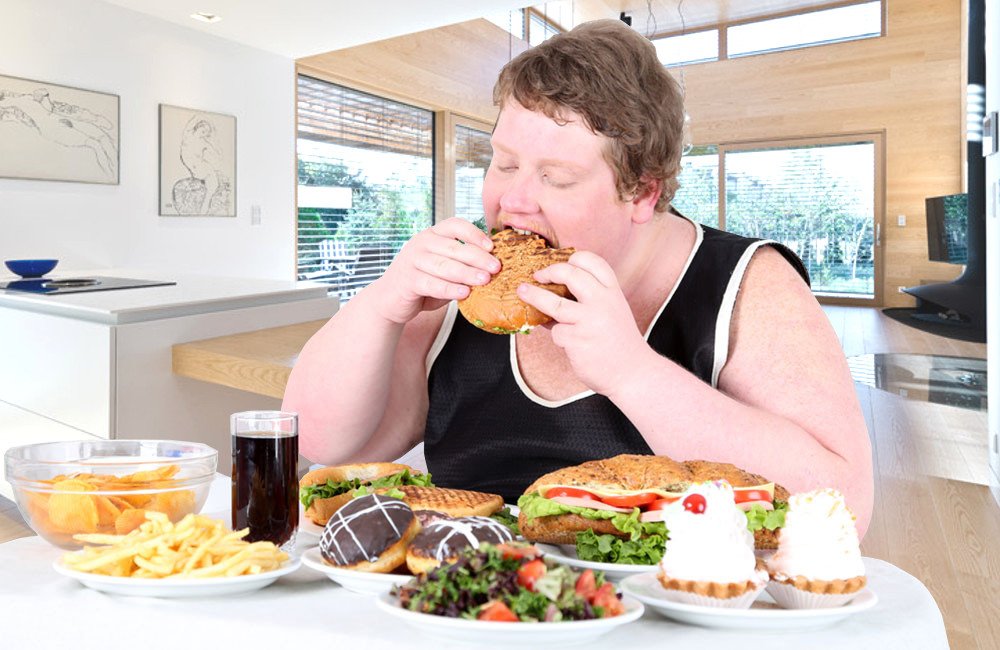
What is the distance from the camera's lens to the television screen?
5.02 m

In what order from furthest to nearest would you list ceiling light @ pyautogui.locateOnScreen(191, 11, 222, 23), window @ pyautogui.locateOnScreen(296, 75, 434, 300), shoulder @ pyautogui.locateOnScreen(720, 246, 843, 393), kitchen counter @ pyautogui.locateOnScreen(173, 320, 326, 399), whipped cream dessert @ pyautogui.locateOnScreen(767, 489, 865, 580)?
1. window @ pyautogui.locateOnScreen(296, 75, 434, 300)
2. ceiling light @ pyautogui.locateOnScreen(191, 11, 222, 23)
3. kitchen counter @ pyautogui.locateOnScreen(173, 320, 326, 399)
4. shoulder @ pyautogui.locateOnScreen(720, 246, 843, 393)
5. whipped cream dessert @ pyautogui.locateOnScreen(767, 489, 865, 580)

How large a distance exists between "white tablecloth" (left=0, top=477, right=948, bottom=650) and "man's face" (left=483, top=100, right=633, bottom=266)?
586 mm

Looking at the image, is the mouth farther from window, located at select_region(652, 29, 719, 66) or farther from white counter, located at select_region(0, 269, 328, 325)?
window, located at select_region(652, 29, 719, 66)

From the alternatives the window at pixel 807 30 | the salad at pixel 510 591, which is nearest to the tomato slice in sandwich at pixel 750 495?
the salad at pixel 510 591

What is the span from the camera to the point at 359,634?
61cm

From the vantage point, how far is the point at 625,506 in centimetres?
77

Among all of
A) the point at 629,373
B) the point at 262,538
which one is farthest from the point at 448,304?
the point at 262,538

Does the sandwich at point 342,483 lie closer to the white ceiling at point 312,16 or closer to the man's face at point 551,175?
the man's face at point 551,175

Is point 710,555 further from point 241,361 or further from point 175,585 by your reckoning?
point 241,361

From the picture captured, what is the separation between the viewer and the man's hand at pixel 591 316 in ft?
3.14

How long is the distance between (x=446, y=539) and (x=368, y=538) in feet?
0.24

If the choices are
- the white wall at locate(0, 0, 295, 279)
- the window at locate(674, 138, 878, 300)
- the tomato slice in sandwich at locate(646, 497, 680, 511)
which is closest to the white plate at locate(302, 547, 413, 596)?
the tomato slice in sandwich at locate(646, 497, 680, 511)

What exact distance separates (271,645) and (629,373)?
0.53 m

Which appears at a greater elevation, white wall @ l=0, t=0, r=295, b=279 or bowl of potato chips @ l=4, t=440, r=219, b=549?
white wall @ l=0, t=0, r=295, b=279
